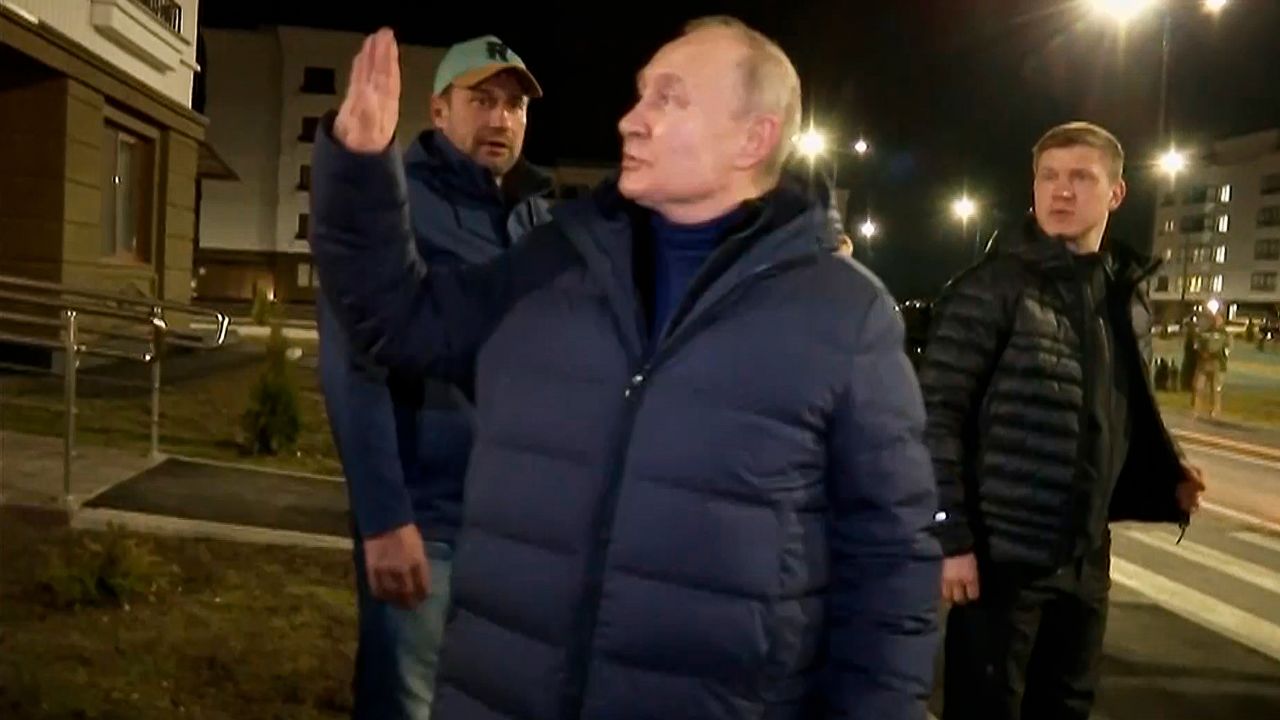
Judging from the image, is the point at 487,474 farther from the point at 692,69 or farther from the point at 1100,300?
the point at 1100,300

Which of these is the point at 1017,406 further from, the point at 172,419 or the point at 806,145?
the point at 172,419

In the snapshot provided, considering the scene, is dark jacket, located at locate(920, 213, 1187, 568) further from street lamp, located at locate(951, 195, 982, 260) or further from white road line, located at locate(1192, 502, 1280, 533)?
street lamp, located at locate(951, 195, 982, 260)

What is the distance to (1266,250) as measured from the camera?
110 m

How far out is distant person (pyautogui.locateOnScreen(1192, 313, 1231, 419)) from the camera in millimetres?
24156

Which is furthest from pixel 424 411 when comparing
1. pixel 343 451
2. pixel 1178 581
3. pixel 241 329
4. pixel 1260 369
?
pixel 1260 369

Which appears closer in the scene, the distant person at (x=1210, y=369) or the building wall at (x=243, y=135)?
the distant person at (x=1210, y=369)

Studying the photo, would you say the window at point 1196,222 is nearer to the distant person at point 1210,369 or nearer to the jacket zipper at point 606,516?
the distant person at point 1210,369

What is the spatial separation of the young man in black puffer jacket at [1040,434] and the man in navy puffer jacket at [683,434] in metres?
1.52

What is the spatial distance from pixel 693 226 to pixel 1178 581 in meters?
8.53

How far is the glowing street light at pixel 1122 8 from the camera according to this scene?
16.3 metres

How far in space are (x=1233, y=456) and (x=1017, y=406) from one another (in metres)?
16.5

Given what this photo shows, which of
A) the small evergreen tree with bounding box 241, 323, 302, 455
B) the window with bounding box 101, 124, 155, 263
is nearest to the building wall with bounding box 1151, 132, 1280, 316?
the window with bounding box 101, 124, 155, 263

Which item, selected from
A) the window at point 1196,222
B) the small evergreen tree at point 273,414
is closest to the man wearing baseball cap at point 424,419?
the small evergreen tree at point 273,414

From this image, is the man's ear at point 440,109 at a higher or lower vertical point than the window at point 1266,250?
lower
